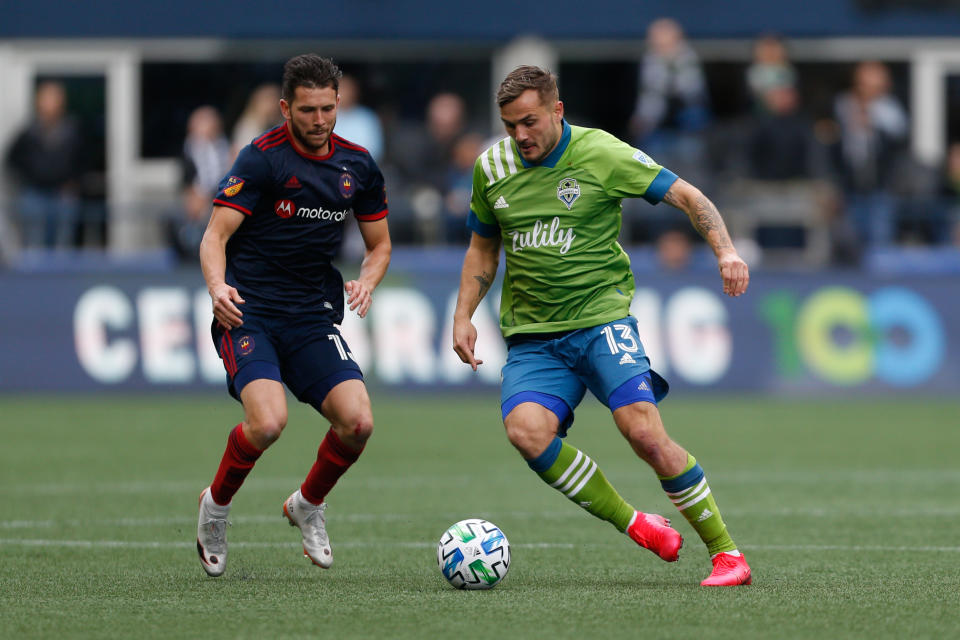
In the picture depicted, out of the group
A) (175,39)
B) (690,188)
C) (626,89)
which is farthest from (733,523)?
(175,39)

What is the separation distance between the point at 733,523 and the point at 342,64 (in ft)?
42.0

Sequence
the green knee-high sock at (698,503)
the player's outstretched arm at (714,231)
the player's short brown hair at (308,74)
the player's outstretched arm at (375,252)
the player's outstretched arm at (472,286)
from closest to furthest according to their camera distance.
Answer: the player's outstretched arm at (714,231), the green knee-high sock at (698,503), the player's short brown hair at (308,74), the player's outstretched arm at (472,286), the player's outstretched arm at (375,252)

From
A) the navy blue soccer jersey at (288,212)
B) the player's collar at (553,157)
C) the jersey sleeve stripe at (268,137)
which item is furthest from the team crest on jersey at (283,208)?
the player's collar at (553,157)

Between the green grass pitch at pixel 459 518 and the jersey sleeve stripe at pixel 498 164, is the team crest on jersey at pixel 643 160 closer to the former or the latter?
the jersey sleeve stripe at pixel 498 164

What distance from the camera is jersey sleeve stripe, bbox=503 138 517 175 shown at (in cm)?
717

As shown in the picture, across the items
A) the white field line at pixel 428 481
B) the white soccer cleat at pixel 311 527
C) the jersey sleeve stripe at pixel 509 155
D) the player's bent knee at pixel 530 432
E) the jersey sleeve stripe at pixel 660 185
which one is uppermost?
the jersey sleeve stripe at pixel 509 155

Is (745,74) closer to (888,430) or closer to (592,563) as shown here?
(888,430)

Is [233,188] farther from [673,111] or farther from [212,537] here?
[673,111]

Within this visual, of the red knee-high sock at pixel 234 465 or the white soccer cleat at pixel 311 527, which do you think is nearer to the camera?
the red knee-high sock at pixel 234 465

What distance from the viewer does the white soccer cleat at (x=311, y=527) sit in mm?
7277

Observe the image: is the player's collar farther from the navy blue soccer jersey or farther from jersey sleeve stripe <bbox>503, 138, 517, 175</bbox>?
the navy blue soccer jersey

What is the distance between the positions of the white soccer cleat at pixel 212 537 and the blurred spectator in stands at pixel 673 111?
11050 millimetres

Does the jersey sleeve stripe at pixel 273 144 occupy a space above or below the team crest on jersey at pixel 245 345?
above

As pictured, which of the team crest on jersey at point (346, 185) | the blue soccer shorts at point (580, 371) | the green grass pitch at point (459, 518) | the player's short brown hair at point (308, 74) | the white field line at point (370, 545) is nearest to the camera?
the green grass pitch at point (459, 518)
